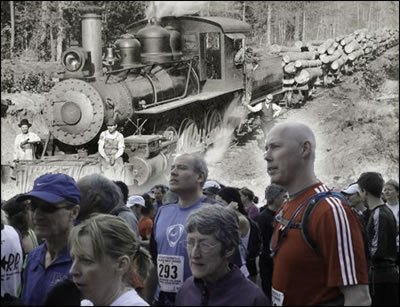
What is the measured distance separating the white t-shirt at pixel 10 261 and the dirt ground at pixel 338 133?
119 inches

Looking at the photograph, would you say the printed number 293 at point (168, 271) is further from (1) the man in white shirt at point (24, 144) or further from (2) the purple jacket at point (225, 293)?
(1) the man in white shirt at point (24, 144)

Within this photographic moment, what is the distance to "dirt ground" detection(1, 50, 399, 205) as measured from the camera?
564 centimetres

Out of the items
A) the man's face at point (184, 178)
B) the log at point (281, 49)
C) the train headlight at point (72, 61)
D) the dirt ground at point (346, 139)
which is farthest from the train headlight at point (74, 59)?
the man's face at point (184, 178)

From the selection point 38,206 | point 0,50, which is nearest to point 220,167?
point 0,50

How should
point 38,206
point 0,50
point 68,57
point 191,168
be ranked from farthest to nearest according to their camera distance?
point 68,57 → point 0,50 → point 191,168 → point 38,206

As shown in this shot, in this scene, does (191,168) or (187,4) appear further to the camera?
(187,4)

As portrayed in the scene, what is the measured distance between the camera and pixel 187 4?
20.8 ft

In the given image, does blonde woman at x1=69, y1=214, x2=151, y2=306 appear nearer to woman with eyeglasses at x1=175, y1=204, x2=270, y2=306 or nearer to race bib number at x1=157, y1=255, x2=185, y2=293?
woman with eyeglasses at x1=175, y1=204, x2=270, y2=306

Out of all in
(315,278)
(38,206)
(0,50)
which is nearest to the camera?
(315,278)

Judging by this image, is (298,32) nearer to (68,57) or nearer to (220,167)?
(220,167)

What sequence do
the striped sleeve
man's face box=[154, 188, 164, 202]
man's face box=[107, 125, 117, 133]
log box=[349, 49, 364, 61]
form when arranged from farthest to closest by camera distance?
man's face box=[107, 125, 117, 133] → log box=[349, 49, 364, 61] → man's face box=[154, 188, 164, 202] → the striped sleeve

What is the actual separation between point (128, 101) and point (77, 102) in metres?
0.48

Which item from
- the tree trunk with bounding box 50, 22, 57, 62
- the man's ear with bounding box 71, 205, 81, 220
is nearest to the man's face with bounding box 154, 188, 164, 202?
the tree trunk with bounding box 50, 22, 57, 62

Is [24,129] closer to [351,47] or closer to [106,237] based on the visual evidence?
[351,47]
